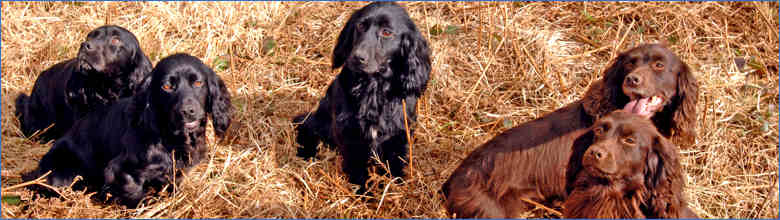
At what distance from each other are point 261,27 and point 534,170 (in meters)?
4.00

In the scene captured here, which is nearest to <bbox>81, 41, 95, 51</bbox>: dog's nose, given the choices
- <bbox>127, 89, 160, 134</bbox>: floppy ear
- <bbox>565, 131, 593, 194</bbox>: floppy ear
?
<bbox>127, 89, 160, 134</bbox>: floppy ear

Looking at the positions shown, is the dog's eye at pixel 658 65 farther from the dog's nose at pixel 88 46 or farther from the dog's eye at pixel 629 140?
the dog's nose at pixel 88 46

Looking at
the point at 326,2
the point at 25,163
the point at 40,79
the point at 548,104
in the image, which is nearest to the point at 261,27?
the point at 326,2

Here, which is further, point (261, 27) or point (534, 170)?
point (261, 27)

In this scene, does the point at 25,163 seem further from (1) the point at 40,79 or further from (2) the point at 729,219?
(2) the point at 729,219

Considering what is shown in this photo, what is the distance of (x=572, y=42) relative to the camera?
599cm

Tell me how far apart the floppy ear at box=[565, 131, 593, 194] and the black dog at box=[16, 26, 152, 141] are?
3.19 metres

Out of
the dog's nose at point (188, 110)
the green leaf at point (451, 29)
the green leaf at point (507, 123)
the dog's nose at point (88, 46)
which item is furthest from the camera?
the green leaf at point (451, 29)

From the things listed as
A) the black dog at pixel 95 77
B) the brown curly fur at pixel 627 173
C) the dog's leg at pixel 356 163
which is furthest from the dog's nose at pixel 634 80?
the black dog at pixel 95 77

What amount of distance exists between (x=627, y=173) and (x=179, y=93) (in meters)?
2.63

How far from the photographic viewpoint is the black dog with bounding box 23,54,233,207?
3631 millimetres

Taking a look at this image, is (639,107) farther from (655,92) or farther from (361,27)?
(361,27)

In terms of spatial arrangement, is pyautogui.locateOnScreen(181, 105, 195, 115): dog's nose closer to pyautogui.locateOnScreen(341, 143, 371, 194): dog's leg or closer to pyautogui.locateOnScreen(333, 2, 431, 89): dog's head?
pyautogui.locateOnScreen(333, 2, 431, 89): dog's head

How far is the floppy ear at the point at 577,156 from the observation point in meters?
3.08
